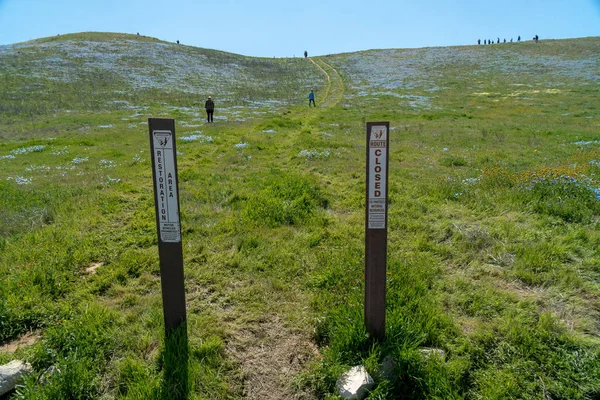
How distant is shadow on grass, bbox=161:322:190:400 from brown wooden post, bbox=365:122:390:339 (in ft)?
6.67

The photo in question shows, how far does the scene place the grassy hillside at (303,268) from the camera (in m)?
3.74

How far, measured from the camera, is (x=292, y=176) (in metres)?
10.7

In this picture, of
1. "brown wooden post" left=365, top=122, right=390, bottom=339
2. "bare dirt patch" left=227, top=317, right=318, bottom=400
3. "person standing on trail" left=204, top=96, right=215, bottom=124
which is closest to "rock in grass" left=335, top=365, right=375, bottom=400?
"bare dirt patch" left=227, top=317, right=318, bottom=400

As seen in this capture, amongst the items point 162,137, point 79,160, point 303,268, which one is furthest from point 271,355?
point 79,160

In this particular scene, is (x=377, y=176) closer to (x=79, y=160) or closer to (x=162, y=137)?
(x=162, y=137)

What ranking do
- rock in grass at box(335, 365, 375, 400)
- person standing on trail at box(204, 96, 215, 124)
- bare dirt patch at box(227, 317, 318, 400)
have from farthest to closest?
person standing on trail at box(204, 96, 215, 124)
bare dirt patch at box(227, 317, 318, 400)
rock in grass at box(335, 365, 375, 400)

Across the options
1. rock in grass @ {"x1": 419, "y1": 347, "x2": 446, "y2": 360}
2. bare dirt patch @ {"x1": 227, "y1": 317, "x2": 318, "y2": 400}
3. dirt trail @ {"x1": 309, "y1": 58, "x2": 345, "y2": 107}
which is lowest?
bare dirt patch @ {"x1": 227, "y1": 317, "x2": 318, "y2": 400}

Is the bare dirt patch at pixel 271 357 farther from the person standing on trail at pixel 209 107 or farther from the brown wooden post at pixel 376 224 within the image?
the person standing on trail at pixel 209 107

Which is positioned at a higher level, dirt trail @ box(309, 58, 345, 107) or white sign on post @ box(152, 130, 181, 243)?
dirt trail @ box(309, 58, 345, 107)

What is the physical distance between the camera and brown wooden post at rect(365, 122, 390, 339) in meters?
3.64

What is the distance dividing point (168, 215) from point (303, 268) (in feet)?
9.00

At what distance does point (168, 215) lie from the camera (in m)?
3.91

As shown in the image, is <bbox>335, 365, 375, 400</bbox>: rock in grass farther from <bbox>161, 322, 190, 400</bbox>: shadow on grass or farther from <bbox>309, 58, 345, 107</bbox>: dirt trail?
<bbox>309, 58, 345, 107</bbox>: dirt trail

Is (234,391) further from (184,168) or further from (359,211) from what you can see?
(184,168)
